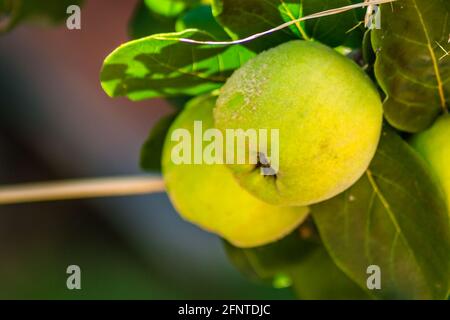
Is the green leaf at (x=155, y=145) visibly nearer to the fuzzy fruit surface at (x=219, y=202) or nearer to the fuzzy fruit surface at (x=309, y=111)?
the fuzzy fruit surface at (x=219, y=202)

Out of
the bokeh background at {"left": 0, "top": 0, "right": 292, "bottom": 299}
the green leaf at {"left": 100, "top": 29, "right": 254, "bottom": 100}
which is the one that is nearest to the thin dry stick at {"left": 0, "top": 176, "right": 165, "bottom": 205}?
→ the green leaf at {"left": 100, "top": 29, "right": 254, "bottom": 100}

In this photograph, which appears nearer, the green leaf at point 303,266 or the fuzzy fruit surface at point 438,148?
the fuzzy fruit surface at point 438,148

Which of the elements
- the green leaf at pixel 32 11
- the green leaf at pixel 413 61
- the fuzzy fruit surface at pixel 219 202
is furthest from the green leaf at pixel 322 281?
the green leaf at pixel 32 11

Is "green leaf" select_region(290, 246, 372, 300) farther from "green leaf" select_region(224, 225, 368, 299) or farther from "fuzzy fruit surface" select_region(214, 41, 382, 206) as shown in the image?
"fuzzy fruit surface" select_region(214, 41, 382, 206)

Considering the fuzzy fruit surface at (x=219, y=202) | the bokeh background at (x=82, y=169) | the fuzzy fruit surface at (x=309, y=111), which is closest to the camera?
the fuzzy fruit surface at (x=309, y=111)

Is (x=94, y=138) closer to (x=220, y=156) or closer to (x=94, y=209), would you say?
(x=94, y=209)
